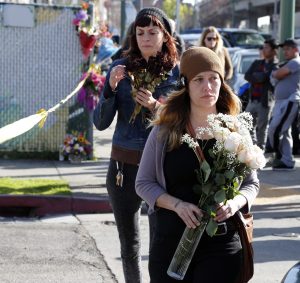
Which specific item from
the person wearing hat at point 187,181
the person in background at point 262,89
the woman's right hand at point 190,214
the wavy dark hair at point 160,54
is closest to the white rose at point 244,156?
the person wearing hat at point 187,181

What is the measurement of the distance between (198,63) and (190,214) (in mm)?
777

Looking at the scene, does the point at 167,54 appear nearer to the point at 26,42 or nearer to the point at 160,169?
the point at 160,169

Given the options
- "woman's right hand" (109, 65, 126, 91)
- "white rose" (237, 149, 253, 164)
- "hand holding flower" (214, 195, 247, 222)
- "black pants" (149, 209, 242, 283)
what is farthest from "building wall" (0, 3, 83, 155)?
"white rose" (237, 149, 253, 164)

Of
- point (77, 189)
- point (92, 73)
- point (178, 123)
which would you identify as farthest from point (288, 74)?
point (178, 123)

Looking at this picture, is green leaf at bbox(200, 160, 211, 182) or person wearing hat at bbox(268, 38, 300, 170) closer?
green leaf at bbox(200, 160, 211, 182)

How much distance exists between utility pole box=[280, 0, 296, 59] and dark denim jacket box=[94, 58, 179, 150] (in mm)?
8317

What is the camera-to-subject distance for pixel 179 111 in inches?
156

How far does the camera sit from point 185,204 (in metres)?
3.73

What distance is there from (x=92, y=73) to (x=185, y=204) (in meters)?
8.07

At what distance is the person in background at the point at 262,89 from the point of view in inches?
475

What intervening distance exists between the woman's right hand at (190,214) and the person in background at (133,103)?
3.51 feet

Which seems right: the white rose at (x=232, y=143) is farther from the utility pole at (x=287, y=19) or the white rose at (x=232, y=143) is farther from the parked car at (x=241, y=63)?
the parked car at (x=241, y=63)

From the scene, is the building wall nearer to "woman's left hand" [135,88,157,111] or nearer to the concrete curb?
the concrete curb

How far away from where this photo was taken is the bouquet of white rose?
11.9ft
